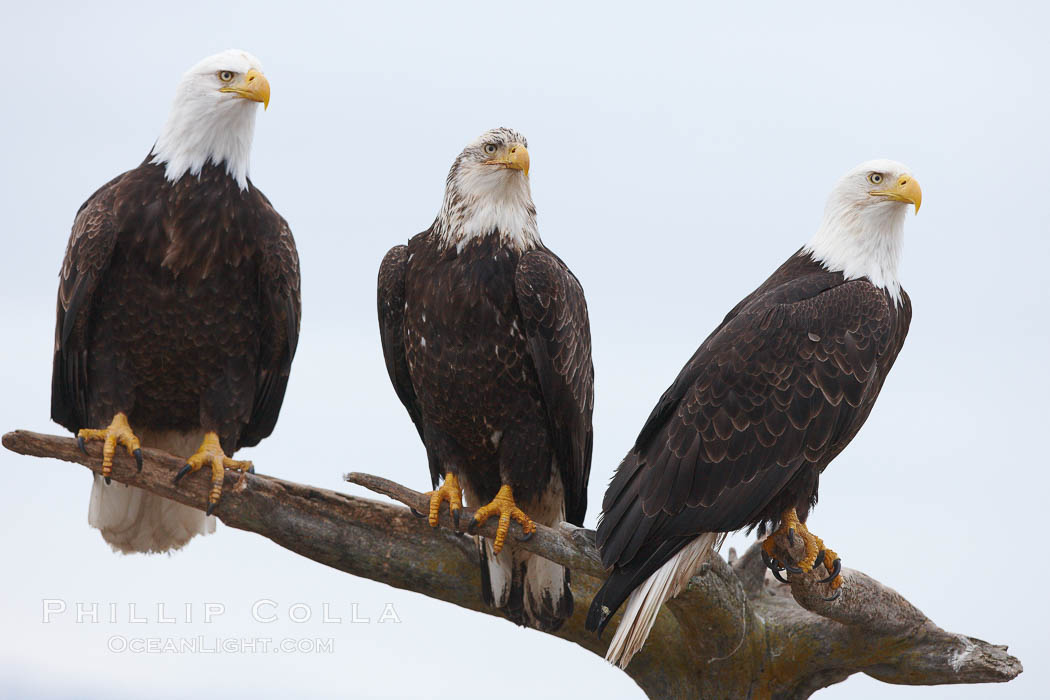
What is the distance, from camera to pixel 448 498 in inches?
241

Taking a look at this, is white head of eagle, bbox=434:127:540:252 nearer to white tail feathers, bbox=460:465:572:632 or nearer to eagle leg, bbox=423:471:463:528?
eagle leg, bbox=423:471:463:528

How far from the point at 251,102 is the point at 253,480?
5.82 ft

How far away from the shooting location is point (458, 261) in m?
5.94

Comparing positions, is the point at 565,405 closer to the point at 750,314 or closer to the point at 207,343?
the point at 750,314

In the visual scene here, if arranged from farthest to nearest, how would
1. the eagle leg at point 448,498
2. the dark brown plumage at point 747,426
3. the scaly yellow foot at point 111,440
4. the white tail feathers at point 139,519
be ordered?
1. the white tail feathers at point 139,519
2. the eagle leg at point 448,498
3. the scaly yellow foot at point 111,440
4. the dark brown plumage at point 747,426

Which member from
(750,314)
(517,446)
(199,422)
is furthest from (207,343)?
(750,314)

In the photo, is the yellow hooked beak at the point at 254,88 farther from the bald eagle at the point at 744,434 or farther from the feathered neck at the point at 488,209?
the bald eagle at the point at 744,434

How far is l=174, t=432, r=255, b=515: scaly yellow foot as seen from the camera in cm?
600

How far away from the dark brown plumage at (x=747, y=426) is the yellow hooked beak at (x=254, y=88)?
2277 millimetres

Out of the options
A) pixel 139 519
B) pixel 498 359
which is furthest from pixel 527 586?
pixel 139 519

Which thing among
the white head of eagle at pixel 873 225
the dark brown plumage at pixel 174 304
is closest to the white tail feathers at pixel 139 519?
the dark brown plumage at pixel 174 304

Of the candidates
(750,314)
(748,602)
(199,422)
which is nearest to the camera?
(750,314)

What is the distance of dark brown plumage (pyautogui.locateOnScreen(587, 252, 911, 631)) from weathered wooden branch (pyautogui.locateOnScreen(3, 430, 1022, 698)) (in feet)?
1.08

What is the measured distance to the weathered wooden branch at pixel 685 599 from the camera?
6027 millimetres
